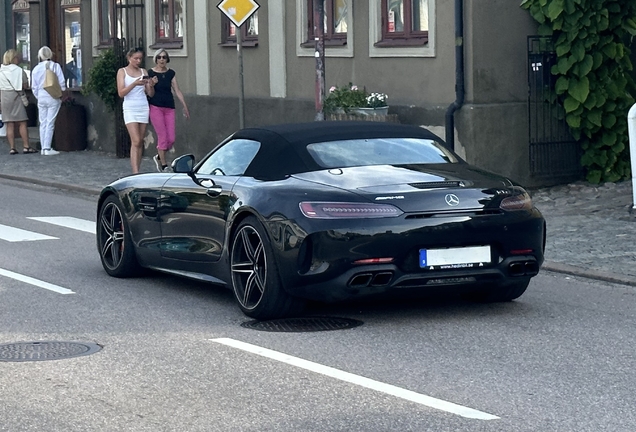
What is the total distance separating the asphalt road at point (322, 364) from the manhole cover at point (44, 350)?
0.11 meters

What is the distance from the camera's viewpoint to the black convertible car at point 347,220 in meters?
8.46

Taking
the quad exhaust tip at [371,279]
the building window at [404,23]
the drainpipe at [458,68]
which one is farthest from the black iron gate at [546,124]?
the quad exhaust tip at [371,279]

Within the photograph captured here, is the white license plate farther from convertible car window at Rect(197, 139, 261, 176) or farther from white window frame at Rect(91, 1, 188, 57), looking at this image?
white window frame at Rect(91, 1, 188, 57)

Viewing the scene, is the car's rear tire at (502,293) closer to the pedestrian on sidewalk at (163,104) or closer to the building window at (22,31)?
the pedestrian on sidewalk at (163,104)

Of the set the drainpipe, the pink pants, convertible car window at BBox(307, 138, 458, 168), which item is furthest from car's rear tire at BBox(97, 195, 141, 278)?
the pink pants

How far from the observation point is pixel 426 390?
678 cm

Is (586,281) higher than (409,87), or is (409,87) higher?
(409,87)

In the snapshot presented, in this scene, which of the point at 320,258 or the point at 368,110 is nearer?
the point at 320,258

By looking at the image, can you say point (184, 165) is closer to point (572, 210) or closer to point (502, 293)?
point (502, 293)

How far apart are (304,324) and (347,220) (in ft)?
2.63

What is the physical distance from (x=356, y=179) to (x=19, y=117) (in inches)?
741

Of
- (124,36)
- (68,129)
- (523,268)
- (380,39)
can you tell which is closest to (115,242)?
(523,268)

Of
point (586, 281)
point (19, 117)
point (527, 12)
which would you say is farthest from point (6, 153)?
point (586, 281)

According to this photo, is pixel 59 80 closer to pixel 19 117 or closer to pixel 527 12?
pixel 19 117
